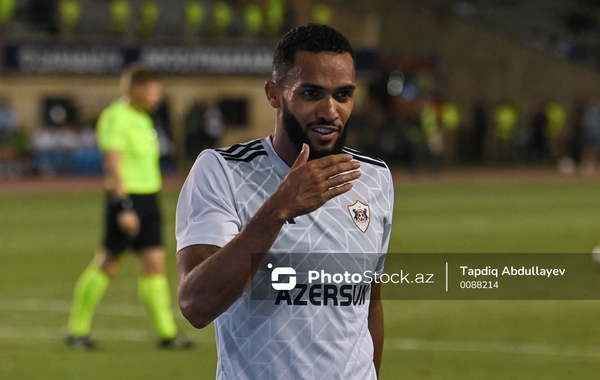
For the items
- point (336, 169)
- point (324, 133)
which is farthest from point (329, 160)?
point (324, 133)

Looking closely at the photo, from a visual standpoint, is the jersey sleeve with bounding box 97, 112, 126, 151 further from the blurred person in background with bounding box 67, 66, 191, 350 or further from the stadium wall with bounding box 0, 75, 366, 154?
the stadium wall with bounding box 0, 75, 366, 154

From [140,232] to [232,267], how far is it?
269 inches

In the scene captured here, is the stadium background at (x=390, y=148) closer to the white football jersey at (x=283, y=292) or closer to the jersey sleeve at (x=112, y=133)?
the jersey sleeve at (x=112, y=133)

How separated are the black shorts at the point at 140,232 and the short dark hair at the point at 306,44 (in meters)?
6.56

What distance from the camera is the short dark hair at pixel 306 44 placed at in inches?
147

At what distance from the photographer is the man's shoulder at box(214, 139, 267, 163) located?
385 cm

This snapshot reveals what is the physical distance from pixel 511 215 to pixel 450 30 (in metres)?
22.0

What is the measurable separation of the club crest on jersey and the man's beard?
0.90 feet

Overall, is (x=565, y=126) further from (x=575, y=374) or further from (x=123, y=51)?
(x=575, y=374)

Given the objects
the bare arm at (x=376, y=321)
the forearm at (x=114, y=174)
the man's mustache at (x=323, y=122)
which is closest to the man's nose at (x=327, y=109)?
the man's mustache at (x=323, y=122)

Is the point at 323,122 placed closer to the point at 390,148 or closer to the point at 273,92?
the point at 273,92

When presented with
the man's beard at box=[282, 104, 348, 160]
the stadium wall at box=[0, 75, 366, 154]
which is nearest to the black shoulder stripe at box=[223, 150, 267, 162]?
the man's beard at box=[282, 104, 348, 160]

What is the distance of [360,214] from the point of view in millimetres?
3902

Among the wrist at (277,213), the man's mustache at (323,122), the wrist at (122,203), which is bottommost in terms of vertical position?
the wrist at (122,203)
